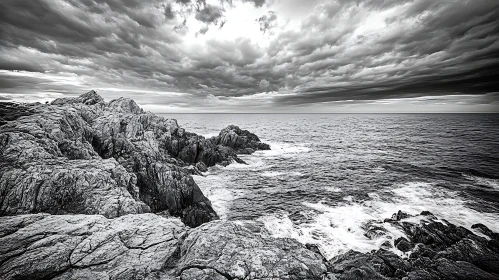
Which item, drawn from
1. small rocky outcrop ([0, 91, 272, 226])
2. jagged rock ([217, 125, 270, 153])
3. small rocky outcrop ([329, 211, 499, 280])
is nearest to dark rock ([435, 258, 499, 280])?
small rocky outcrop ([329, 211, 499, 280])

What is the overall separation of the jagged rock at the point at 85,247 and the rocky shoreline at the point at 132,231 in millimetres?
37

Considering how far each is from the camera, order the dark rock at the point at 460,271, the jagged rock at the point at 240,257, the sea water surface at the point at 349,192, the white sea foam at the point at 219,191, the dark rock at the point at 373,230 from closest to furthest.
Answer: the jagged rock at the point at 240,257 < the dark rock at the point at 460,271 < the dark rock at the point at 373,230 < the sea water surface at the point at 349,192 < the white sea foam at the point at 219,191

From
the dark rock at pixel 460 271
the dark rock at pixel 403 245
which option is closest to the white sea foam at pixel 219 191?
the dark rock at pixel 403 245

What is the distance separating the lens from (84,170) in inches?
595

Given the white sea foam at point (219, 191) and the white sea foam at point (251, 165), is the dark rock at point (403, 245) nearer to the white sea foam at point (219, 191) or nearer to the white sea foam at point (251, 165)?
the white sea foam at point (219, 191)

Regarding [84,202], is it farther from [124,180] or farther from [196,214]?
[196,214]

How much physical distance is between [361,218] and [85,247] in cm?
2766

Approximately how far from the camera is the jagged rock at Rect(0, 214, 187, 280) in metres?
7.51

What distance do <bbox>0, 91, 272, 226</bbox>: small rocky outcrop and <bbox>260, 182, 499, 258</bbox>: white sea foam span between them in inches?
425

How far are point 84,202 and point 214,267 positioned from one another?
1097 centimetres

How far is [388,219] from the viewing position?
2430 cm

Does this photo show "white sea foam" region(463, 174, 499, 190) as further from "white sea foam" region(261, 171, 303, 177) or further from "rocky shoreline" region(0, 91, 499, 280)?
"white sea foam" region(261, 171, 303, 177)

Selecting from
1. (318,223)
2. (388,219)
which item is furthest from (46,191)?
(388,219)

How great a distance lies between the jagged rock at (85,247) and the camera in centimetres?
→ 751
